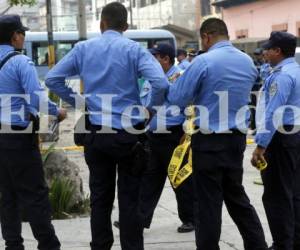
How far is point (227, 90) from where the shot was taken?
17.2 feet

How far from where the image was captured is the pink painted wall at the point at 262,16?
1225 inches

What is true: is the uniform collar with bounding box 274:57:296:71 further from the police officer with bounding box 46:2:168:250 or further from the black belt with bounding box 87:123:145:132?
the black belt with bounding box 87:123:145:132

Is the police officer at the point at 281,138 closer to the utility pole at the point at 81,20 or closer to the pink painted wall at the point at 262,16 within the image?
the utility pole at the point at 81,20

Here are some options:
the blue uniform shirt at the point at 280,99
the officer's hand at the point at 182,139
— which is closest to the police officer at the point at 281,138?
the blue uniform shirt at the point at 280,99

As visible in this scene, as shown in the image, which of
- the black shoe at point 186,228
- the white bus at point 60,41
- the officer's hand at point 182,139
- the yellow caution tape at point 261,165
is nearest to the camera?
the yellow caution tape at point 261,165

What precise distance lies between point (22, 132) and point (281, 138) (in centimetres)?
202

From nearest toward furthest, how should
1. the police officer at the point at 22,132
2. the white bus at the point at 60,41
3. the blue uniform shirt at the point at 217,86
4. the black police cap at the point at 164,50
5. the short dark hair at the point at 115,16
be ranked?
the blue uniform shirt at the point at 217,86 < the short dark hair at the point at 115,16 < the police officer at the point at 22,132 < the black police cap at the point at 164,50 < the white bus at the point at 60,41

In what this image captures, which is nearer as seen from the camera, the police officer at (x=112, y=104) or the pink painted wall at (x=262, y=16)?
the police officer at (x=112, y=104)

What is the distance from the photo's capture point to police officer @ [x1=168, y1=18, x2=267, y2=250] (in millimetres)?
5156

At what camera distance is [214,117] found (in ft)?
17.2

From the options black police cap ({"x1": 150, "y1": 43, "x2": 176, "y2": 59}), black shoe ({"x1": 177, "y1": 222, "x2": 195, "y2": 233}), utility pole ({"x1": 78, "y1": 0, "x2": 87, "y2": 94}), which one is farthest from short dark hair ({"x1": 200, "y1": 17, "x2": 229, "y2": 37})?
utility pole ({"x1": 78, "y1": 0, "x2": 87, "y2": 94})

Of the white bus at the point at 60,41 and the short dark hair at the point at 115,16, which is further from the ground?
the short dark hair at the point at 115,16

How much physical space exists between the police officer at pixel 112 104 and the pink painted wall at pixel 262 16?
2630 centimetres

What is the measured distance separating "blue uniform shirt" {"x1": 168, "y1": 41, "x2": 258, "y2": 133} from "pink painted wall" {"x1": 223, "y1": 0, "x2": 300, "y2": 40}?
2607 centimetres
